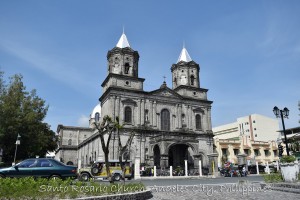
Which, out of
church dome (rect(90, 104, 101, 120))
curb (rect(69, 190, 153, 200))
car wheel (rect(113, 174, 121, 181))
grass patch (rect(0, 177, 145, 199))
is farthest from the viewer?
church dome (rect(90, 104, 101, 120))

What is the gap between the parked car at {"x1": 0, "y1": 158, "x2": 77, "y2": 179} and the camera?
40.6ft

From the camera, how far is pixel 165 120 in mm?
37844

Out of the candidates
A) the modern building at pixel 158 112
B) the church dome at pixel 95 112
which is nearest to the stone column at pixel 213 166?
the modern building at pixel 158 112

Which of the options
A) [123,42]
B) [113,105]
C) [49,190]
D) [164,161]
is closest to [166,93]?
[113,105]

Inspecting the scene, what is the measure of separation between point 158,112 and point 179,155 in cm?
656

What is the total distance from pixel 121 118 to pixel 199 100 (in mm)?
13230

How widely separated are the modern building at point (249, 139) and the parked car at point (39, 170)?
3974cm

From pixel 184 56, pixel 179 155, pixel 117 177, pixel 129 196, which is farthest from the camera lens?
pixel 184 56

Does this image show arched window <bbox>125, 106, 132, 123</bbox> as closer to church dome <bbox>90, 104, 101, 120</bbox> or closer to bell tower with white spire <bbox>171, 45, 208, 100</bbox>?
bell tower with white spire <bbox>171, 45, 208, 100</bbox>

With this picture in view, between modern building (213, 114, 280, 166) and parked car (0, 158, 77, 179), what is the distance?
39737 mm

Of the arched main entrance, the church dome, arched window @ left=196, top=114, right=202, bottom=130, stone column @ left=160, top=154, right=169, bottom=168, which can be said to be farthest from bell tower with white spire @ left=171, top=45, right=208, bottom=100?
the church dome

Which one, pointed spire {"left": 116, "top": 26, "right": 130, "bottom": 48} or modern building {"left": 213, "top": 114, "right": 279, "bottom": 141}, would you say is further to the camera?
modern building {"left": 213, "top": 114, "right": 279, "bottom": 141}

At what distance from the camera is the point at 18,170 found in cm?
1245

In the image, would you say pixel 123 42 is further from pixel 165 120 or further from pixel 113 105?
pixel 165 120
